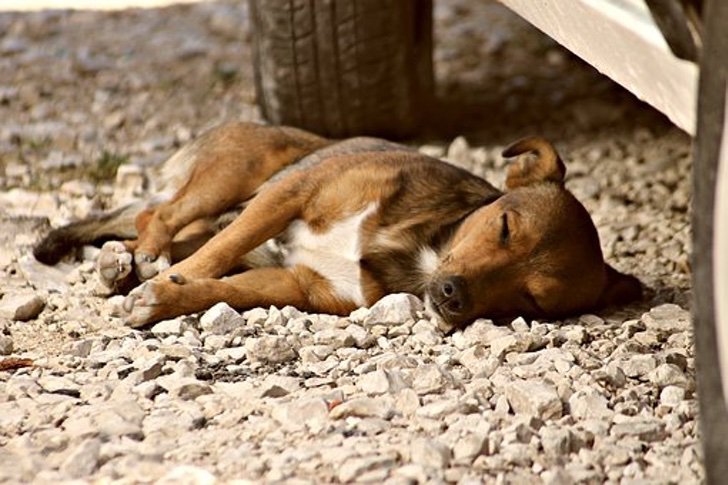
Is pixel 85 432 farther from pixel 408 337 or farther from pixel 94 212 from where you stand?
pixel 94 212

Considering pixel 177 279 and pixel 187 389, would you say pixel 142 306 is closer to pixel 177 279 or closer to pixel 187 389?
pixel 177 279

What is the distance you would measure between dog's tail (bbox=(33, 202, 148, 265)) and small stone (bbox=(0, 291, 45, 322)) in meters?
0.48

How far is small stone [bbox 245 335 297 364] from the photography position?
14.4 ft

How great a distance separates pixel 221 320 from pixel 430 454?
1521 millimetres

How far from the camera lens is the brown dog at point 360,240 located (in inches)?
193

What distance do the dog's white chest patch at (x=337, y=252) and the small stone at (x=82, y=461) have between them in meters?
1.80

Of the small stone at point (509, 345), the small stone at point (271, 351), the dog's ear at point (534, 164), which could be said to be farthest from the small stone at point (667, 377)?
the dog's ear at point (534, 164)

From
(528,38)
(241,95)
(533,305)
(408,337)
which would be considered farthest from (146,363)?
(528,38)

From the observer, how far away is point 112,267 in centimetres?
518

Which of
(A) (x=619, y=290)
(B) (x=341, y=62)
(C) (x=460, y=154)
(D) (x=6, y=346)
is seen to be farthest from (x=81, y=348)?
(C) (x=460, y=154)

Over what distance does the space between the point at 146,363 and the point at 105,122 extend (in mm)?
3464

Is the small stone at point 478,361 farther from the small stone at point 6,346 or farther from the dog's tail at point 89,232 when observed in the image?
the dog's tail at point 89,232

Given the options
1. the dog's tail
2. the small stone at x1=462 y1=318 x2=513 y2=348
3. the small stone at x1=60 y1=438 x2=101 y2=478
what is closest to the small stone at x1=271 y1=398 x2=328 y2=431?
the small stone at x1=60 y1=438 x2=101 y2=478

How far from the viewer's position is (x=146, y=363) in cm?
422
